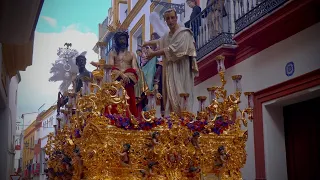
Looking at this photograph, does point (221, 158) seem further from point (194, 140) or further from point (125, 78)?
point (125, 78)

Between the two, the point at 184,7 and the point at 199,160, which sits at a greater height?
the point at 184,7

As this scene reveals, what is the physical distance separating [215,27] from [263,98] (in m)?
1.86

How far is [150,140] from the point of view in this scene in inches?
157

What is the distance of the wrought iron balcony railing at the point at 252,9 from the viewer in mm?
5420

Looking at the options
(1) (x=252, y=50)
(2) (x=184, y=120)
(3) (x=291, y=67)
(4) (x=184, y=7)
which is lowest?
(2) (x=184, y=120)

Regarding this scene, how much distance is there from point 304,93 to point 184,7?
4833 mm

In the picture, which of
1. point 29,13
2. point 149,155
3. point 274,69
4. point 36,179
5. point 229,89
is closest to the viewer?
point 149,155

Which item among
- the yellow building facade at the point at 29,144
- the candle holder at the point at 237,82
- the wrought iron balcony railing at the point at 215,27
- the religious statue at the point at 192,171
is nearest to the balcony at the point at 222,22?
the wrought iron balcony railing at the point at 215,27

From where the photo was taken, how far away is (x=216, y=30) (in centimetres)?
727

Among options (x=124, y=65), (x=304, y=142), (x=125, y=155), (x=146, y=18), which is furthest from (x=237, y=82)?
(x=146, y=18)

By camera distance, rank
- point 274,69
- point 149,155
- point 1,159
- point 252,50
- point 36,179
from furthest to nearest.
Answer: point 36,179
point 1,159
point 252,50
point 274,69
point 149,155

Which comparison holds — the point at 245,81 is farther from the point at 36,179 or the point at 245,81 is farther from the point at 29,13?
the point at 36,179

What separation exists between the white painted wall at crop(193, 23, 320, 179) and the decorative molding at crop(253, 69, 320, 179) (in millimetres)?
70

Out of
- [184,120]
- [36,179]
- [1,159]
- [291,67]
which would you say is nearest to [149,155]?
[184,120]
